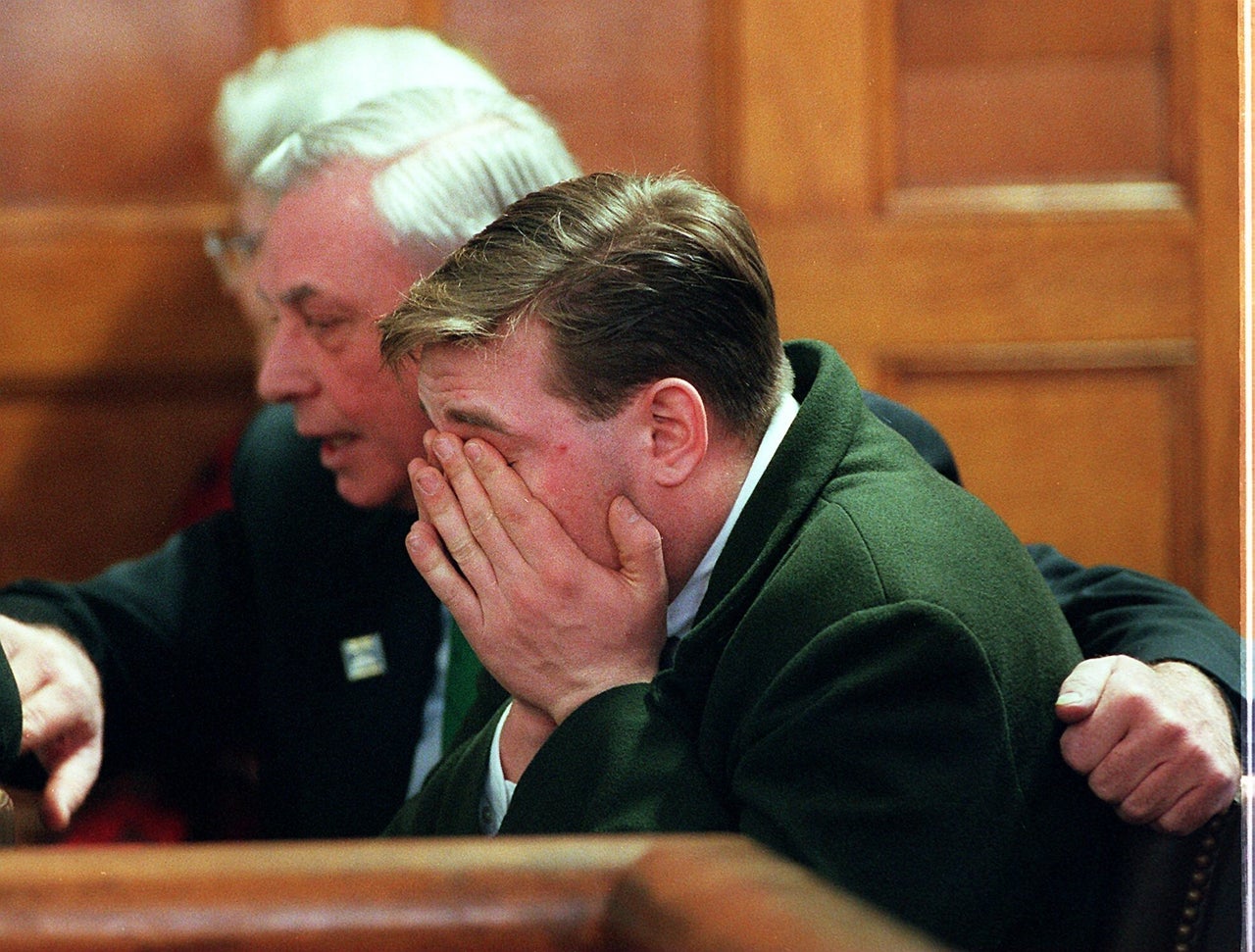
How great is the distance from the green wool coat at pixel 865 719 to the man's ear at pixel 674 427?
7 cm

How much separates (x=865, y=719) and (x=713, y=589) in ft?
0.66

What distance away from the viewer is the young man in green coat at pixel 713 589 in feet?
3.53

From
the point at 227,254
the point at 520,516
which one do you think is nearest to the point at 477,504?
the point at 520,516

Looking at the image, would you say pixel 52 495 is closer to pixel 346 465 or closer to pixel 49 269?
pixel 49 269

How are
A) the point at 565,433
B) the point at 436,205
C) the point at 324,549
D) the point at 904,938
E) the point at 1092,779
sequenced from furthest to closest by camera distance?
the point at 324,549 → the point at 436,205 → the point at 565,433 → the point at 1092,779 → the point at 904,938

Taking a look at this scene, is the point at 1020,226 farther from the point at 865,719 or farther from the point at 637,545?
the point at 865,719

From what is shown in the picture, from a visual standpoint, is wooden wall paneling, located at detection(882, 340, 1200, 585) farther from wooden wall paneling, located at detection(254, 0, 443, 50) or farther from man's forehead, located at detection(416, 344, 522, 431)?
man's forehead, located at detection(416, 344, 522, 431)

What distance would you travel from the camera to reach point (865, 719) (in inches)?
42.3

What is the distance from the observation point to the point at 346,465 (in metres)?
1.82

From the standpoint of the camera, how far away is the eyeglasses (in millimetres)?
2256

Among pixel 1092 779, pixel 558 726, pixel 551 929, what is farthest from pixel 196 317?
pixel 551 929

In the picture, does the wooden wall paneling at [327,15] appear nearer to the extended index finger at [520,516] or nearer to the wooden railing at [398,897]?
the extended index finger at [520,516]

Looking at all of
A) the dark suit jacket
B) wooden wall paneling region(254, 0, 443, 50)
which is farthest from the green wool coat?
wooden wall paneling region(254, 0, 443, 50)

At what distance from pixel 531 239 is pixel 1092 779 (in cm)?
63
